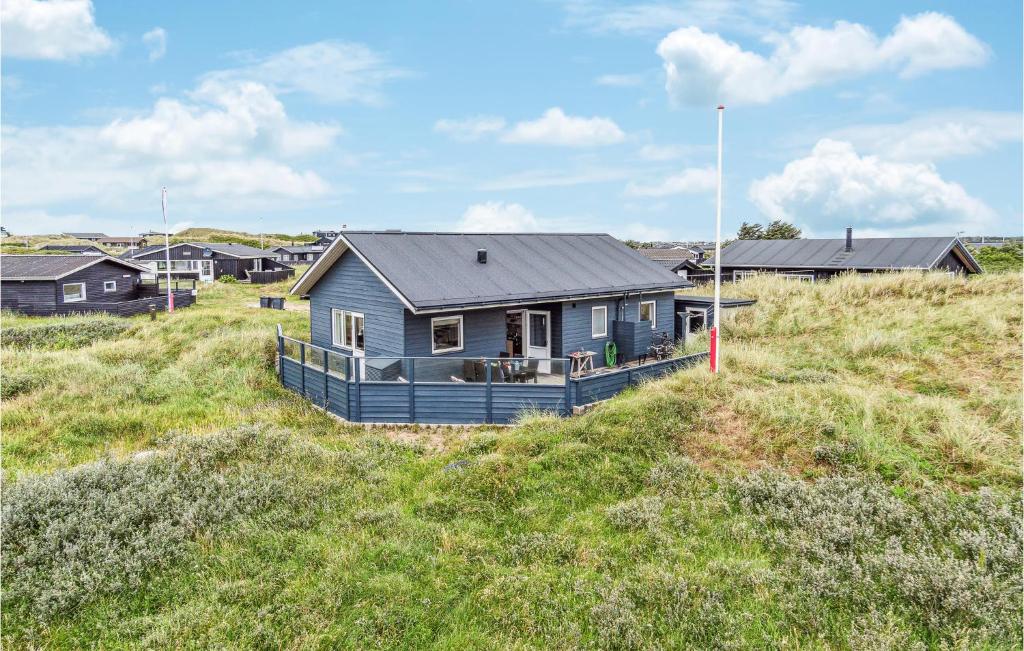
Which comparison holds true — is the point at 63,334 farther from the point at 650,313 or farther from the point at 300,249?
the point at 300,249

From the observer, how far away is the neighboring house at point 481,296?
53.1 ft

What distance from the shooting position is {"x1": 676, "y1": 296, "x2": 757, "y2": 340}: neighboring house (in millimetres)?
22578

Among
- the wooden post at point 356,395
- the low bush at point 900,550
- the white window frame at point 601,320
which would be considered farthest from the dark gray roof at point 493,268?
the low bush at point 900,550

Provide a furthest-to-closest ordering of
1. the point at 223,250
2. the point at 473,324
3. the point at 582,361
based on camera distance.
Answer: the point at 223,250, the point at 582,361, the point at 473,324

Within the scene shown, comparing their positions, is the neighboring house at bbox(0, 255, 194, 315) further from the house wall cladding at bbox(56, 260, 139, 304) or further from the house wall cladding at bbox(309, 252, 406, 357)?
the house wall cladding at bbox(309, 252, 406, 357)

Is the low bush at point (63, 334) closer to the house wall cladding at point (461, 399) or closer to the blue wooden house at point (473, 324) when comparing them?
the blue wooden house at point (473, 324)

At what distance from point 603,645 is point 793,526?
149 inches

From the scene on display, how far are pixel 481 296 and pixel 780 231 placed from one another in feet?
253

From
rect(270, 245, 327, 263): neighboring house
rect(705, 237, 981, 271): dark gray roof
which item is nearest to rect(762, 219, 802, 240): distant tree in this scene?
rect(705, 237, 981, 271): dark gray roof

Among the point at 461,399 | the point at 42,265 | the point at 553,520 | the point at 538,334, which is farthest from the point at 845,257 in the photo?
the point at 42,265

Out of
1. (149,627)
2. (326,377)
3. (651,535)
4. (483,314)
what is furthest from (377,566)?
(483,314)

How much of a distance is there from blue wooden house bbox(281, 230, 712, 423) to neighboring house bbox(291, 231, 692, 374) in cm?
4

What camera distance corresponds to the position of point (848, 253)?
40281mm

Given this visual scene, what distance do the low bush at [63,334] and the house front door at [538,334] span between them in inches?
763
